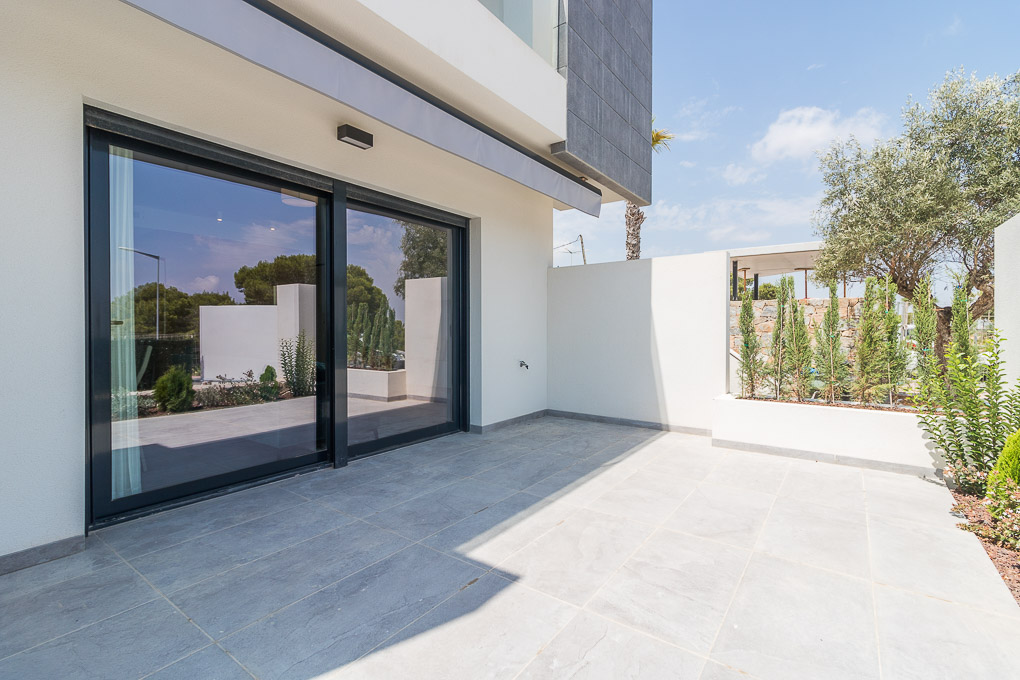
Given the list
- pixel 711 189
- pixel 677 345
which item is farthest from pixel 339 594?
pixel 711 189

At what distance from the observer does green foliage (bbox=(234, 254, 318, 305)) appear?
14.2ft

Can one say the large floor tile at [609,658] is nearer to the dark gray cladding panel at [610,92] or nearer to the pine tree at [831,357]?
the pine tree at [831,357]

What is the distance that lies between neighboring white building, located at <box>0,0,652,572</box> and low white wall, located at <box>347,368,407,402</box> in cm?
16

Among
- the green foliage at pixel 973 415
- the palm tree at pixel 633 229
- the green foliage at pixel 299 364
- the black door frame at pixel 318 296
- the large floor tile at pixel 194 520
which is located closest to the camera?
the large floor tile at pixel 194 520

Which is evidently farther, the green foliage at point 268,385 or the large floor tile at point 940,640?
the green foliage at point 268,385

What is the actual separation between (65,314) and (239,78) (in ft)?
7.50

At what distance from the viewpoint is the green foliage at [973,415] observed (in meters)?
3.91

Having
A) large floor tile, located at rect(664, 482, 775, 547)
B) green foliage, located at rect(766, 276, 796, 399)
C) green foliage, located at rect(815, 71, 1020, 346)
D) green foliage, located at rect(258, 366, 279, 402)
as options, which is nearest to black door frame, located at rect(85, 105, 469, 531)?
green foliage, located at rect(258, 366, 279, 402)

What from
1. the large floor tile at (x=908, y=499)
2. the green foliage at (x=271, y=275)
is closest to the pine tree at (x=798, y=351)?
the large floor tile at (x=908, y=499)

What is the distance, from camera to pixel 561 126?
18.8 ft

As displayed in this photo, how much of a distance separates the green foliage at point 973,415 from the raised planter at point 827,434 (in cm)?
35

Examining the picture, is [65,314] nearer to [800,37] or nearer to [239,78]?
[239,78]

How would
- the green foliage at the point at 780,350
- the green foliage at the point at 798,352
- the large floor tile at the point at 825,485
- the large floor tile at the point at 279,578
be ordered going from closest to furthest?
the large floor tile at the point at 279,578 < the large floor tile at the point at 825,485 < the green foliage at the point at 798,352 < the green foliage at the point at 780,350

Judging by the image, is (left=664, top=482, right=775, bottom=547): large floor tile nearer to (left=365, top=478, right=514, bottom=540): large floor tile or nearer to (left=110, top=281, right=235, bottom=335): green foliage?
(left=365, top=478, right=514, bottom=540): large floor tile
